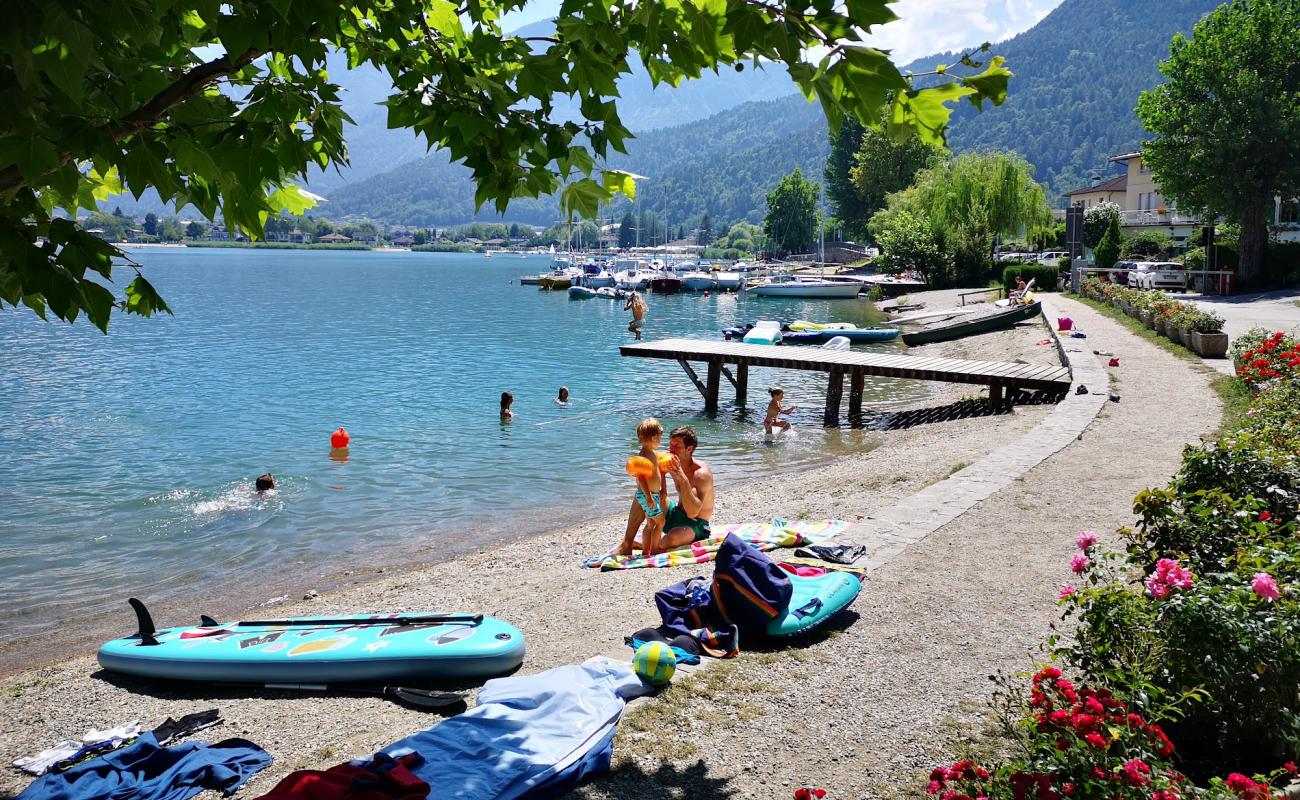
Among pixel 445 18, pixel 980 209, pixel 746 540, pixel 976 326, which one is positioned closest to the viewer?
pixel 445 18

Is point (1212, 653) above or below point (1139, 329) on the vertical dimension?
above

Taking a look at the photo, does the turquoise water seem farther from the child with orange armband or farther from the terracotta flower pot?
the terracotta flower pot

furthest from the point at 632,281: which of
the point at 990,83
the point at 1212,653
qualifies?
the point at 990,83

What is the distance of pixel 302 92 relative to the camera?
389cm

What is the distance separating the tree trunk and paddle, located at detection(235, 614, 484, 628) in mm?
42945

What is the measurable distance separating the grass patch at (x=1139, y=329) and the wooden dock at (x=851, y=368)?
3450 millimetres

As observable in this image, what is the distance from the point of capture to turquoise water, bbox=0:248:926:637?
12.6 metres

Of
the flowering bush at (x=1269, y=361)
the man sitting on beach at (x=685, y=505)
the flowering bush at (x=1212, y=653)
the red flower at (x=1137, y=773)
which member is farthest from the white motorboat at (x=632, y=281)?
the red flower at (x=1137, y=773)

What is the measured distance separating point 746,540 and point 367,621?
3627 mm

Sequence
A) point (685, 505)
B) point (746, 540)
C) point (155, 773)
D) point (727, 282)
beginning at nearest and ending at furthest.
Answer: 1. point (155, 773)
2. point (746, 540)
3. point (685, 505)
4. point (727, 282)

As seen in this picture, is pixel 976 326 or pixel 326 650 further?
pixel 976 326

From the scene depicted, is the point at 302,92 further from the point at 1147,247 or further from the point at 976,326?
the point at 1147,247

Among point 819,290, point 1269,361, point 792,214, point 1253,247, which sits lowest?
point 1269,361

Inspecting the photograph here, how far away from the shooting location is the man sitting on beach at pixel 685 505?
32.2 ft
